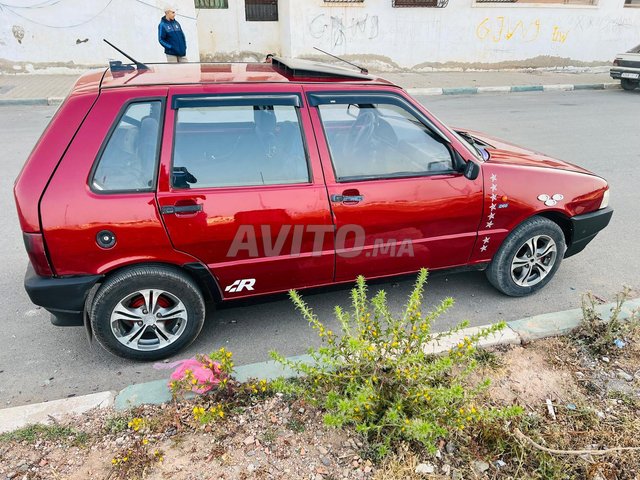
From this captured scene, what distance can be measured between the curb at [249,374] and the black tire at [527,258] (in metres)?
0.38

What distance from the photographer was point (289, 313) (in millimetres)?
3781

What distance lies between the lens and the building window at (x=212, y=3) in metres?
13.8

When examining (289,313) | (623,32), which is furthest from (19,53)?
(623,32)

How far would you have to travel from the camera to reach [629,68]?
45.5 feet

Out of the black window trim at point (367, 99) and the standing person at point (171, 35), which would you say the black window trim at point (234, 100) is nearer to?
the black window trim at point (367, 99)

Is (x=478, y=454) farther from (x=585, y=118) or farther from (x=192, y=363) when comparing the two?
(x=585, y=118)

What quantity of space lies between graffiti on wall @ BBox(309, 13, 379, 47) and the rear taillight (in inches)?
508

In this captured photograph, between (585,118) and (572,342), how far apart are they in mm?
9150

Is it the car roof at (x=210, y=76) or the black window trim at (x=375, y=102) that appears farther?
the black window trim at (x=375, y=102)

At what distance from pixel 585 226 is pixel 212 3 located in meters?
13.3

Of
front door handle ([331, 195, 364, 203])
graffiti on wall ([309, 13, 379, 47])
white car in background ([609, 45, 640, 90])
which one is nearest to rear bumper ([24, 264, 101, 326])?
front door handle ([331, 195, 364, 203])

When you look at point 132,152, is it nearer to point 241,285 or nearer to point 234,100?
point 234,100

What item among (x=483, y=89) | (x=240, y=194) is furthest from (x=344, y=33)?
(x=240, y=194)

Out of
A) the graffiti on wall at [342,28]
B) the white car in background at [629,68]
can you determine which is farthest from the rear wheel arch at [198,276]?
the white car in background at [629,68]
